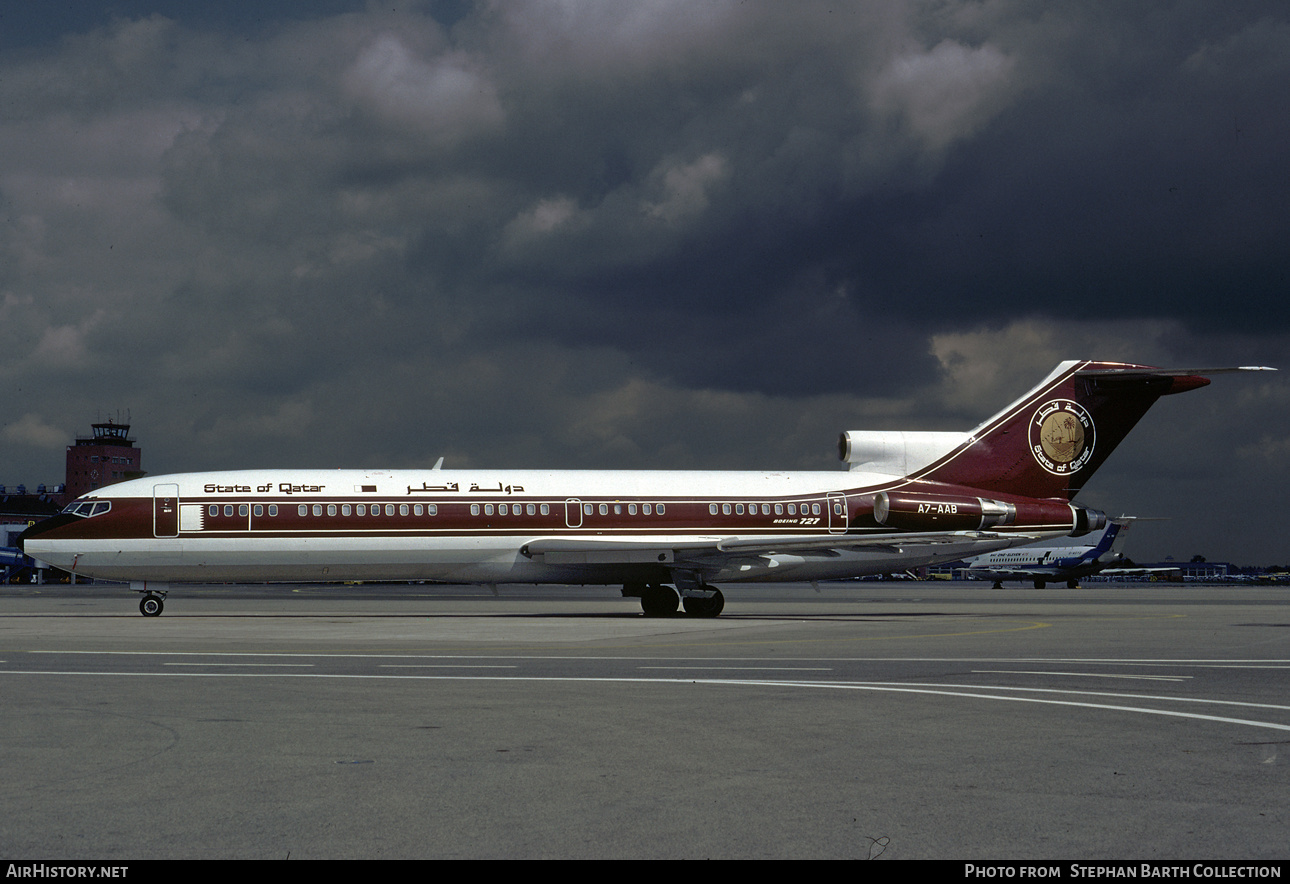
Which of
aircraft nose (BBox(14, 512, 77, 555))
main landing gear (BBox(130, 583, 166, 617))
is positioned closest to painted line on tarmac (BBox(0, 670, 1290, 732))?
aircraft nose (BBox(14, 512, 77, 555))

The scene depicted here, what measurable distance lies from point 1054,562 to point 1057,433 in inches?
2040

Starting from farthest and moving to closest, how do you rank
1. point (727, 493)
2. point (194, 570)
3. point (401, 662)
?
point (727, 493) < point (194, 570) < point (401, 662)

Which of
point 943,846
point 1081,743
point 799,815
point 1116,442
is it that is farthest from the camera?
point 1116,442

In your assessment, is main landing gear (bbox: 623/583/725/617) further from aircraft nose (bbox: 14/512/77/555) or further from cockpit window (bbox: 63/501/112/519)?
aircraft nose (bbox: 14/512/77/555)

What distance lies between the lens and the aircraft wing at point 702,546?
3266 cm

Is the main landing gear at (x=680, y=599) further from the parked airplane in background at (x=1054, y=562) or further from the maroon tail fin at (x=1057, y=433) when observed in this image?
the parked airplane in background at (x=1054, y=562)

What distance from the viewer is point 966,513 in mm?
36062

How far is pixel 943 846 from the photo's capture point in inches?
243

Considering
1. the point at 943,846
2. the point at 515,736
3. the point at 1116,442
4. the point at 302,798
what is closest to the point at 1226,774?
the point at 943,846

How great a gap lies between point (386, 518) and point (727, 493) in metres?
10.4

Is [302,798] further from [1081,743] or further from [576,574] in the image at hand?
[576,574]

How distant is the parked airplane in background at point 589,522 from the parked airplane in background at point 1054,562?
41.5 meters

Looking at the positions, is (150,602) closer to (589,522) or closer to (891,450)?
(589,522)

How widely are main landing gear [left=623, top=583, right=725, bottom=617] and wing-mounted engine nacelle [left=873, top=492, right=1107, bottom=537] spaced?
6.24m
